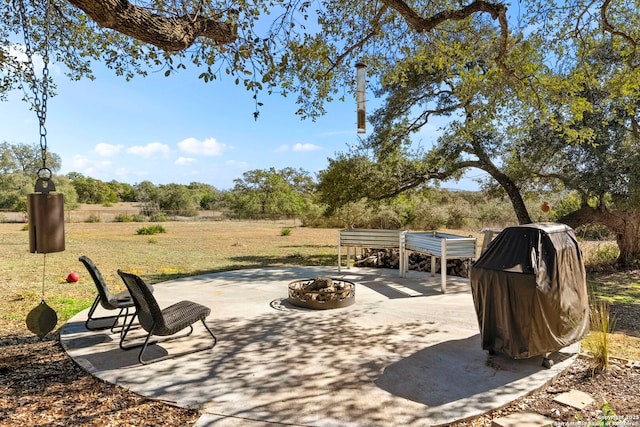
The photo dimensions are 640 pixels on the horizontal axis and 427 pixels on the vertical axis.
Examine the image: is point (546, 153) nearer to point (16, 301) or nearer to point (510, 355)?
point (510, 355)

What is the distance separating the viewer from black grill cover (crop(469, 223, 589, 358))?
312cm

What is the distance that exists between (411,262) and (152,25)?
6.95 metres

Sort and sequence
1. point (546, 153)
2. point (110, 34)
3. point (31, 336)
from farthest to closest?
1. point (546, 153)
2. point (110, 34)
3. point (31, 336)

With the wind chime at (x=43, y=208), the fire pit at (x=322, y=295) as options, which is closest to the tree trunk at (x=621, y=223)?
the fire pit at (x=322, y=295)

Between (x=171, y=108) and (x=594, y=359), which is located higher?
(x=171, y=108)

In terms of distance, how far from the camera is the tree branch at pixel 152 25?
284cm

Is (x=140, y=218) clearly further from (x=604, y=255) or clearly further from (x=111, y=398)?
(x=111, y=398)

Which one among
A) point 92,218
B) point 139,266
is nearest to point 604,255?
point 139,266

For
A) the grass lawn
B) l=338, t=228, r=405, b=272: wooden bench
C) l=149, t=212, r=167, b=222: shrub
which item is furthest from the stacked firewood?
l=149, t=212, r=167, b=222: shrub

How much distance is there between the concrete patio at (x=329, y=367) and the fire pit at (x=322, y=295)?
0.11 meters

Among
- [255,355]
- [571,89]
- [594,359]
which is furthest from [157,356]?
[571,89]

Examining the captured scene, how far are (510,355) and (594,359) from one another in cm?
79

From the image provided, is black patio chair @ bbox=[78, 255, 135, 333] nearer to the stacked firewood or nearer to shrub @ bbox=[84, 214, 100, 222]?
the stacked firewood

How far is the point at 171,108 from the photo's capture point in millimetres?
11227
